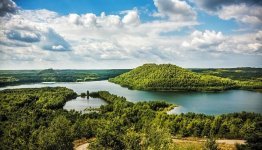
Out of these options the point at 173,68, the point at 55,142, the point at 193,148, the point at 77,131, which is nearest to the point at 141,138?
the point at 193,148

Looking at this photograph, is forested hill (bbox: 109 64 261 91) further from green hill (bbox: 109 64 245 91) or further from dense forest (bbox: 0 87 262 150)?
dense forest (bbox: 0 87 262 150)

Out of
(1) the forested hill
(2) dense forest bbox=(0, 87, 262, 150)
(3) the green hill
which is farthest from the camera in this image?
(3) the green hill

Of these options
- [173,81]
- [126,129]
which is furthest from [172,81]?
[126,129]

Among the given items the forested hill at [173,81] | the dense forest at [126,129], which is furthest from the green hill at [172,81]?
the dense forest at [126,129]

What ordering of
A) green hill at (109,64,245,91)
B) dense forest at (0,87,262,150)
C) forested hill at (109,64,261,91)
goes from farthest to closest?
green hill at (109,64,245,91) → forested hill at (109,64,261,91) → dense forest at (0,87,262,150)

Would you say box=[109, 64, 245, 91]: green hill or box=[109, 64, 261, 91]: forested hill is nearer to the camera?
box=[109, 64, 261, 91]: forested hill

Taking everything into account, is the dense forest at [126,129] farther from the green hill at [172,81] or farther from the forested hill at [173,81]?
the forested hill at [173,81]

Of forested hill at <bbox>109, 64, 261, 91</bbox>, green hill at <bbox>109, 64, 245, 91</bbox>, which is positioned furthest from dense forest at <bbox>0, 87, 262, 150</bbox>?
forested hill at <bbox>109, 64, 261, 91</bbox>

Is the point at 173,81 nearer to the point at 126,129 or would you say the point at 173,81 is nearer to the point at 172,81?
the point at 172,81
